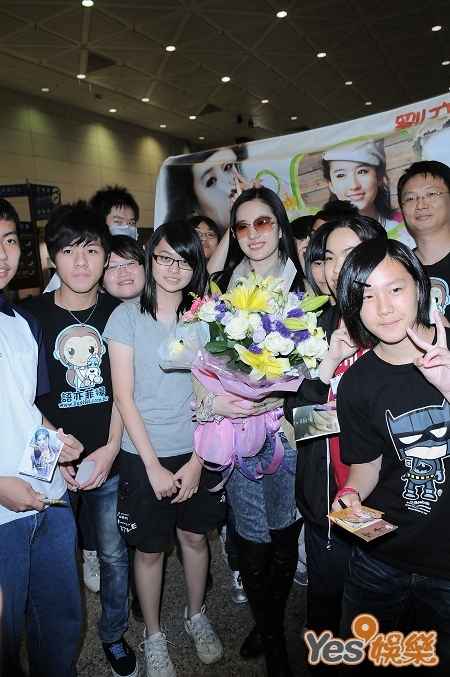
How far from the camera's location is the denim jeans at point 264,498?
78.9 inches

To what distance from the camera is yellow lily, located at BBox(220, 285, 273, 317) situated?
5.39 ft

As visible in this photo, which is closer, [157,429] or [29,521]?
[29,521]

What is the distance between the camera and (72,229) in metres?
2.13

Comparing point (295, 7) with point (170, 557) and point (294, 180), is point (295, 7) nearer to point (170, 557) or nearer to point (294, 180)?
point (294, 180)

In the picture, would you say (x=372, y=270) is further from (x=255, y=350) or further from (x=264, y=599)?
(x=264, y=599)

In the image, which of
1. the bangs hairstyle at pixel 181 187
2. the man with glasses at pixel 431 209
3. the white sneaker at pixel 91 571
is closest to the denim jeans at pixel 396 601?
the man with glasses at pixel 431 209

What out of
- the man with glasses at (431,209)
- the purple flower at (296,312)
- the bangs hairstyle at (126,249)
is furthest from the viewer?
the bangs hairstyle at (126,249)

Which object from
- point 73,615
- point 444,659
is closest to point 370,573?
point 444,659

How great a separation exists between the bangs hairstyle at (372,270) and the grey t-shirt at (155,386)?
2.79ft

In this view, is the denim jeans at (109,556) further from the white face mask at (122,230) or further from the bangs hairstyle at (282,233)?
the white face mask at (122,230)

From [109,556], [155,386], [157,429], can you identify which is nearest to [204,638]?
[109,556]

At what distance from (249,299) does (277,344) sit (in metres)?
0.21

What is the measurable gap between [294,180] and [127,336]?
206 centimetres

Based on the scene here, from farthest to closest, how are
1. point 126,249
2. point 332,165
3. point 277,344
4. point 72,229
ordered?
point 332,165, point 126,249, point 72,229, point 277,344
